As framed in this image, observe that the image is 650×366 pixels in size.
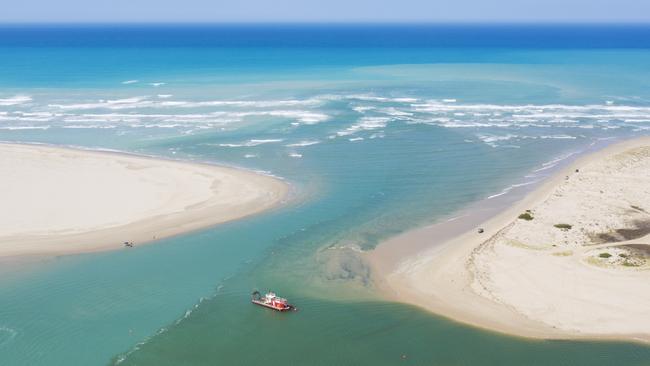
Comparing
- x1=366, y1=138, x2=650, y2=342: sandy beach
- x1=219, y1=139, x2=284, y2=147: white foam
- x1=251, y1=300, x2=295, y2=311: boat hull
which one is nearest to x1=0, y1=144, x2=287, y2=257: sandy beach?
x1=219, y1=139, x2=284, y2=147: white foam

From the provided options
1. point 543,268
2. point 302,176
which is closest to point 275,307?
point 543,268

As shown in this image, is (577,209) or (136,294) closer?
(136,294)

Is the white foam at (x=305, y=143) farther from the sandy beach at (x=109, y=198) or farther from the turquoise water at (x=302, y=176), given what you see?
the sandy beach at (x=109, y=198)

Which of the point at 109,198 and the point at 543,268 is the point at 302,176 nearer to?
the point at 109,198

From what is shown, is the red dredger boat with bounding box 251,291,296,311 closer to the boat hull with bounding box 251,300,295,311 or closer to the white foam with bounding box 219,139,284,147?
the boat hull with bounding box 251,300,295,311

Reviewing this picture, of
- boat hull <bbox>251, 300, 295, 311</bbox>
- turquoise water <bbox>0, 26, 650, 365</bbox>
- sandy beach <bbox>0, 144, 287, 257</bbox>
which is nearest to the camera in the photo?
turquoise water <bbox>0, 26, 650, 365</bbox>

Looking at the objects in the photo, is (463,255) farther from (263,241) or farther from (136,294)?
Result: (136,294)

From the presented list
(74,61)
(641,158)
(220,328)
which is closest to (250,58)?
(74,61)

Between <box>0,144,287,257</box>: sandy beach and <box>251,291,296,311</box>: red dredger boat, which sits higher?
<box>0,144,287,257</box>: sandy beach
